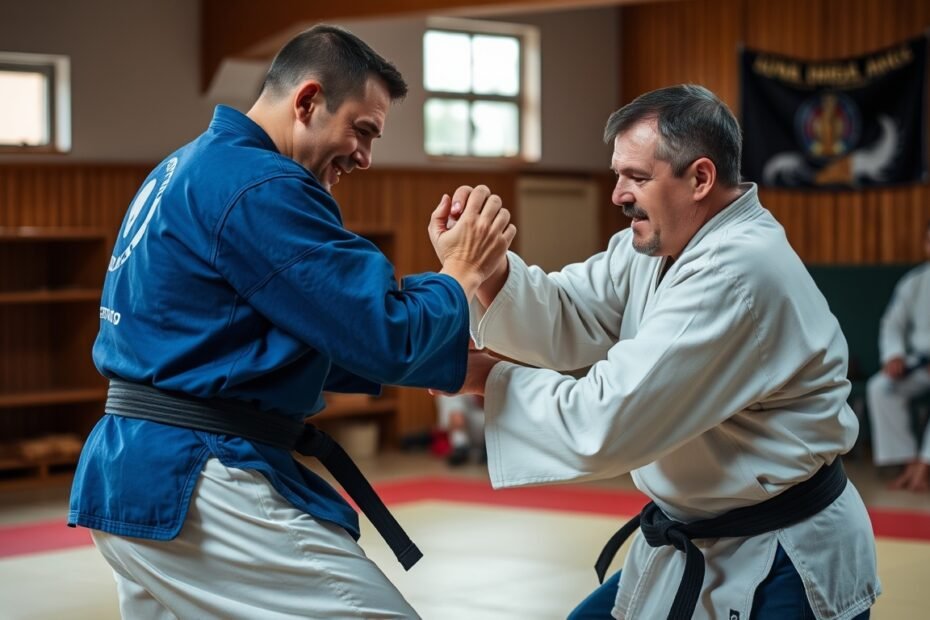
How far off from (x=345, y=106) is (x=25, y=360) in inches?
270

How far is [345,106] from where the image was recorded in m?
2.12

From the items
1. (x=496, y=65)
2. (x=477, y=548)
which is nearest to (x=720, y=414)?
Answer: (x=477, y=548)

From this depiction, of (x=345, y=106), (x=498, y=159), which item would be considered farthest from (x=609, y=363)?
(x=498, y=159)

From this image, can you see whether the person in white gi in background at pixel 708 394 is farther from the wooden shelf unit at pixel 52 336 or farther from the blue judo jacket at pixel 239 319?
the wooden shelf unit at pixel 52 336

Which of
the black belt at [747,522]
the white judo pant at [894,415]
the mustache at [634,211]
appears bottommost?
the white judo pant at [894,415]

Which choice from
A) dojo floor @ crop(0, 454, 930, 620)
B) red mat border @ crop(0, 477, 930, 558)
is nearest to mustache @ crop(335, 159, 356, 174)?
dojo floor @ crop(0, 454, 930, 620)

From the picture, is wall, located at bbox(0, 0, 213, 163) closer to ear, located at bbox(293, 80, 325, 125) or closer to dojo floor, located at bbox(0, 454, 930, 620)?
dojo floor, located at bbox(0, 454, 930, 620)

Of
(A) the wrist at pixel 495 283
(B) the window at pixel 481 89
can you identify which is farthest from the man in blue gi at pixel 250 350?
(B) the window at pixel 481 89

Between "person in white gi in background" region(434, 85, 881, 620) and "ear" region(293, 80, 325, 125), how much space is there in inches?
13.4

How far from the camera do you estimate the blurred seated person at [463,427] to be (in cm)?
866

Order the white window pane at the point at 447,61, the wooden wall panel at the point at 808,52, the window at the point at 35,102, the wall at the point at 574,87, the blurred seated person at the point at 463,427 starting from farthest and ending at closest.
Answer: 1. the wall at the point at 574,87
2. the white window pane at the point at 447,61
3. the wooden wall panel at the point at 808,52
4. the blurred seated person at the point at 463,427
5. the window at the point at 35,102

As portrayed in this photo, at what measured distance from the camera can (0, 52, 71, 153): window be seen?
817 centimetres

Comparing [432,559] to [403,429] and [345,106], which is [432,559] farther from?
[403,429]

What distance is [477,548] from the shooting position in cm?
566
